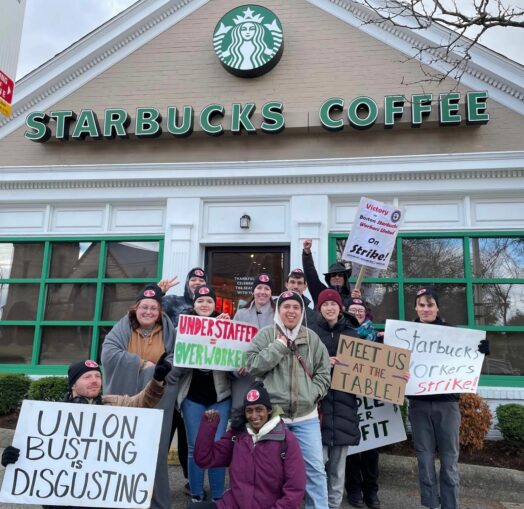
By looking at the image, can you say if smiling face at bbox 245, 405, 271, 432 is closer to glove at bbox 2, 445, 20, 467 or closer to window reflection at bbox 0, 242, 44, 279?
glove at bbox 2, 445, 20, 467

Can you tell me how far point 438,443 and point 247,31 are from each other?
6927 millimetres

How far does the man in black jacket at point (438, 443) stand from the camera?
397 cm

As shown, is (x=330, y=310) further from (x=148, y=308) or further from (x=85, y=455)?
(x=85, y=455)

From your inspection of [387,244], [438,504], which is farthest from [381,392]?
[387,244]

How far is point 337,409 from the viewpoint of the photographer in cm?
406

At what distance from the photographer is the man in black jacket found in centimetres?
397

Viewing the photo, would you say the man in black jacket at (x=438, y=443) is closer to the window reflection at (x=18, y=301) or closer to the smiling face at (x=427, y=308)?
the smiling face at (x=427, y=308)

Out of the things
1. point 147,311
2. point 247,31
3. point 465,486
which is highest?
point 247,31

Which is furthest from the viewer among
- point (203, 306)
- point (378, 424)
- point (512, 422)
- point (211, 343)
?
point (512, 422)

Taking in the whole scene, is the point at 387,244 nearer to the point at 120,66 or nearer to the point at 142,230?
the point at 142,230

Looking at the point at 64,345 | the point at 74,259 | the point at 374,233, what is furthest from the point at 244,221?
the point at 64,345

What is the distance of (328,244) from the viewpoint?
288 inches

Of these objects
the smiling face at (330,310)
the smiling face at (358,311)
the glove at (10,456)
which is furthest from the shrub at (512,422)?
the glove at (10,456)

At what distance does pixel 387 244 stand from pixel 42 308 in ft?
18.9
